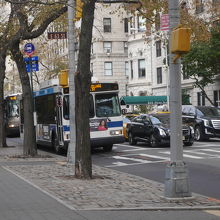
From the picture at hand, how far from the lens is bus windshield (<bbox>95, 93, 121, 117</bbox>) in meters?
21.3

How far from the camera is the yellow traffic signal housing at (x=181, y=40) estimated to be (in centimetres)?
905

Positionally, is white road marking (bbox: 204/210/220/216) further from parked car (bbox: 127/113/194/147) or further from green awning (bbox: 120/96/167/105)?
green awning (bbox: 120/96/167/105)

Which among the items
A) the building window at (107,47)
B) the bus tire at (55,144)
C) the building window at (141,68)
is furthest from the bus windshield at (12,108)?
the building window at (107,47)

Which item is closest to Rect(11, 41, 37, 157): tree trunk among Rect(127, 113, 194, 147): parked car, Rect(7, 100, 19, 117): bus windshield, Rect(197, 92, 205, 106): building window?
Rect(127, 113, 194, 147): parked car

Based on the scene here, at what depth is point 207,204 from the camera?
9250 millimetres

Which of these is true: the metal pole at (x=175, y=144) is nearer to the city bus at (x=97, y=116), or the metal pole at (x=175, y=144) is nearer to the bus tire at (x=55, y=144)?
the city bus at (x=97, y=116)

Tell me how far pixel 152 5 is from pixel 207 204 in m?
10.6

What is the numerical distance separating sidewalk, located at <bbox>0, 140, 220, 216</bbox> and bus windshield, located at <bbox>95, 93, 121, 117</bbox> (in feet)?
20.7

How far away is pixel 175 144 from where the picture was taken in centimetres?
967

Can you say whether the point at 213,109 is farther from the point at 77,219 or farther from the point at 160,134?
the point at 77,219

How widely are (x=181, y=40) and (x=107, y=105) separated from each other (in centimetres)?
1254

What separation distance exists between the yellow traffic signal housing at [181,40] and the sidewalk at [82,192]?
9.07ft

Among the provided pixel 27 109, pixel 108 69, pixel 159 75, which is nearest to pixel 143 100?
pixel 159 75

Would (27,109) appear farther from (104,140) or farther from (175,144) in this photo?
(175,144)
